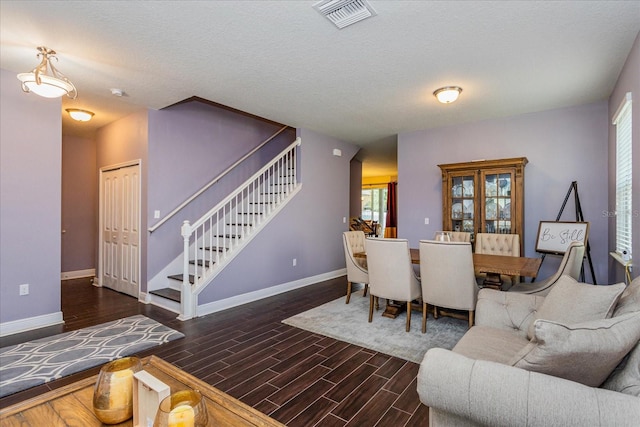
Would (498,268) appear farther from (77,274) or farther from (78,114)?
(77,274)

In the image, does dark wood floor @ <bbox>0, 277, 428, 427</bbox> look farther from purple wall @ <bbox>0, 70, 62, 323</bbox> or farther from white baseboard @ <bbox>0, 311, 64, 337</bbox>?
purple wall @ <bbox>0, 70, 62, 323</bbox>

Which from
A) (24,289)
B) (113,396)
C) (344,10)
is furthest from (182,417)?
(24,289)

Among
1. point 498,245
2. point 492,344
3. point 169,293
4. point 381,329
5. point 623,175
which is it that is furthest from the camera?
point 169,293

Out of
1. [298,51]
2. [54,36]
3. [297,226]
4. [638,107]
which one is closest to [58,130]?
[54,36]

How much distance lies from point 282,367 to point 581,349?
6.98 ft

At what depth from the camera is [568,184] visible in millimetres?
4418

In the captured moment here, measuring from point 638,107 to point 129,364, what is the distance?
3.92 m

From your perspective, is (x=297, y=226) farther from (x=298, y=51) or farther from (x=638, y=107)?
(x=638, y=107)

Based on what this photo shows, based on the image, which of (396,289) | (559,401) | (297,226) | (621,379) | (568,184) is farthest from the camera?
(297,226)

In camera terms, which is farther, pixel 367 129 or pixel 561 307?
pixel 367 129

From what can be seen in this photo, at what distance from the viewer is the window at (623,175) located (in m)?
3.09

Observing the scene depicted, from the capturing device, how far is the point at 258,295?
4.71m

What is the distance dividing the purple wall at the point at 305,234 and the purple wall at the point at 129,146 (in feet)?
4.73

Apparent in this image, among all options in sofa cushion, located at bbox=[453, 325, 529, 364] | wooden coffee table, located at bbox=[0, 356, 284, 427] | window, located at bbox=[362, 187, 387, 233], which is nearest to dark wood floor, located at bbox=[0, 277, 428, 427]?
sofa cushion, located at bbox=[453, 325, 529, 364]
